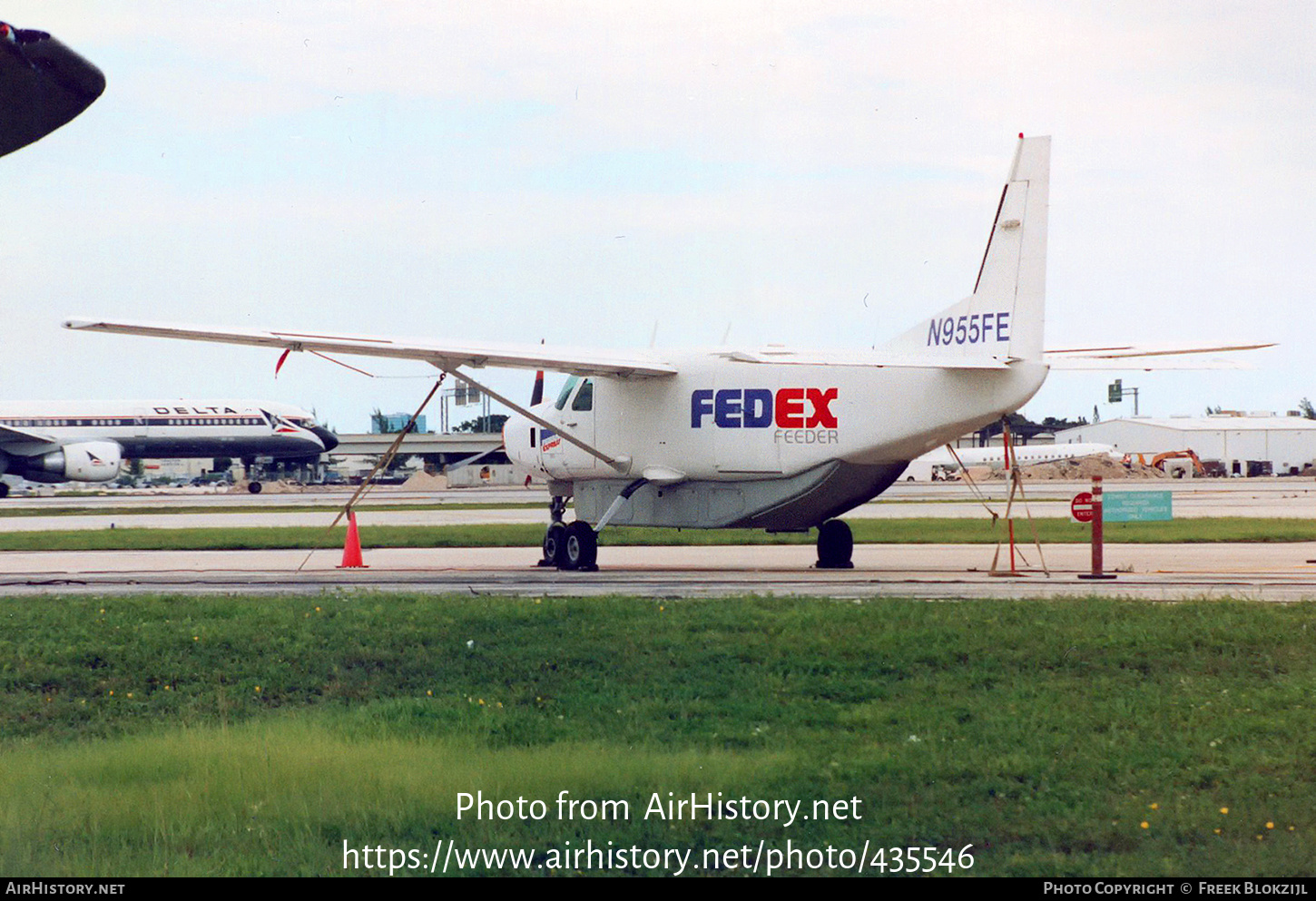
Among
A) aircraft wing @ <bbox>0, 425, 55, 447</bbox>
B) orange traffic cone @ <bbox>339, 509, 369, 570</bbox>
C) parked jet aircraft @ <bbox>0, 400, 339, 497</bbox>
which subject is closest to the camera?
orange traffic cone @ <bbox>339, 509, 369, 570</bbox>

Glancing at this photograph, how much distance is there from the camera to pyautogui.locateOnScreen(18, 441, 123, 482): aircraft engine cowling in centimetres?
5781

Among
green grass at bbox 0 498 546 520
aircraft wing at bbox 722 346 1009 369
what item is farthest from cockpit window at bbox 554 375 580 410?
green grass at bbox 0 498 546 520

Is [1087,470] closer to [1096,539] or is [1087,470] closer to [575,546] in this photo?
[575,546]

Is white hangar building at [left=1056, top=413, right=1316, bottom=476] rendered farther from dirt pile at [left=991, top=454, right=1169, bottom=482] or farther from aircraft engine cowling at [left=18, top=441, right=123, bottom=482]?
aircraft engine cowling at [left=18, top=441, right=123, bottom=482]

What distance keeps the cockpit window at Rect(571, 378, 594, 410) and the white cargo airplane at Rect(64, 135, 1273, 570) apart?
0.03 meters

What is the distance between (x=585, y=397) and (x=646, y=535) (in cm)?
962

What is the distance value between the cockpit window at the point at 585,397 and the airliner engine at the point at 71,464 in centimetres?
4176

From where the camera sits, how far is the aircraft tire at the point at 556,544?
21.4 metres

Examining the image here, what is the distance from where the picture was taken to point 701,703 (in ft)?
30.3

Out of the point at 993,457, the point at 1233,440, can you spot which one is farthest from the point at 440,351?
the point at 1233,440

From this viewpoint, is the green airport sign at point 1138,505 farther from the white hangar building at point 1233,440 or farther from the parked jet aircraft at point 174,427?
the white hangar building at point 1233,440

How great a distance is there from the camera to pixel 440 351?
19562mm
